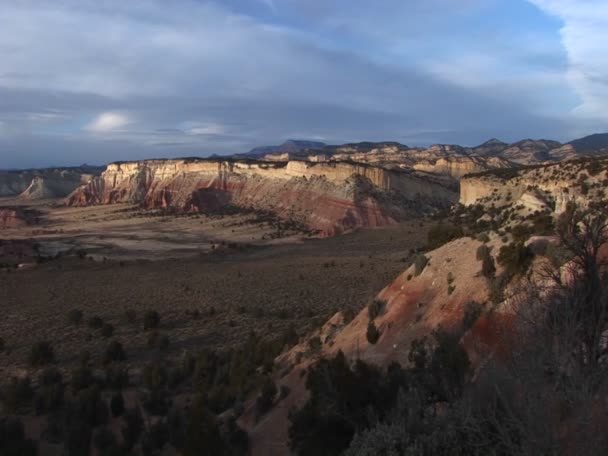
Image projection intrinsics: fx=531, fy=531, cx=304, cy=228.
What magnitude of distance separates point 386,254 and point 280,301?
46.6ft

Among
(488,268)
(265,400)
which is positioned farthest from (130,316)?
A: (488,268)

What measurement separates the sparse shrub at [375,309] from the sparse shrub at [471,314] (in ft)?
9.85

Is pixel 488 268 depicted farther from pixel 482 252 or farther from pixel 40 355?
pixel 40 355

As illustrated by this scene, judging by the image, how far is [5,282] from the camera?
96.3 feet

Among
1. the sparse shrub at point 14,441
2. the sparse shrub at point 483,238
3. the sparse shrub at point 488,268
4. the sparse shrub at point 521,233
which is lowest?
the sparse shrub at point 14,441

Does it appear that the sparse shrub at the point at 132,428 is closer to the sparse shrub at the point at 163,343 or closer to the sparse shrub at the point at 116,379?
the sparse shrub at the point at 116,379

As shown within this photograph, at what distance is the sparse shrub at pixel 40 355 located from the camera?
1563 centimetres

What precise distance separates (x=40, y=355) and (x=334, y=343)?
891cm

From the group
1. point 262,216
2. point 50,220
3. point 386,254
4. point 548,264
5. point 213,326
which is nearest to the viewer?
point 548,264

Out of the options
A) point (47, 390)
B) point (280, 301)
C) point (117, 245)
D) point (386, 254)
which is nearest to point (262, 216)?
point (117, 245)

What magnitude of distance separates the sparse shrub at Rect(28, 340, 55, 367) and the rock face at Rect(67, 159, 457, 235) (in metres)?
37.4

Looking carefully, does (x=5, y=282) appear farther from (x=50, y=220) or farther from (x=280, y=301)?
(x=50, y=220)

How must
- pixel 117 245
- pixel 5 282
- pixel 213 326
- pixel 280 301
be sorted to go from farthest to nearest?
pixel 117 245 → pixel 5 282 → pixel 280 301 → pixel 213 326

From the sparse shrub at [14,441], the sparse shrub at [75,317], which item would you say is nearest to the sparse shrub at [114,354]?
the sparse shrub at [75,317]
